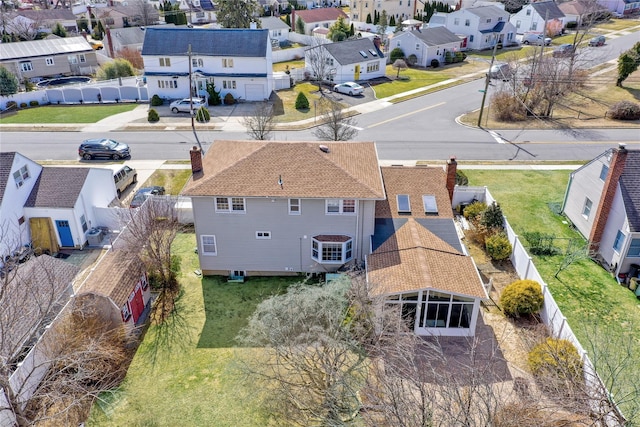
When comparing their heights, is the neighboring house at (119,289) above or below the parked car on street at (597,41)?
below

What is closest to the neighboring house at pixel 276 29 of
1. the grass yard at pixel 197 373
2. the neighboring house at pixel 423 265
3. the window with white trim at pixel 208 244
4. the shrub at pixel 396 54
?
the shrub at pixel 396 54

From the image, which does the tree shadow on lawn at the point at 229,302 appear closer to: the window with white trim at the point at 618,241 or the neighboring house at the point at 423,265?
the neighboring house at the point at 423,265

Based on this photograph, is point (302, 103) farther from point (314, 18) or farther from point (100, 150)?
point (314, 18)

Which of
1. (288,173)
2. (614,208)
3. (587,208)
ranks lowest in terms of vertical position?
(587,208)

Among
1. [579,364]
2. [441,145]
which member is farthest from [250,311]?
[441,145]

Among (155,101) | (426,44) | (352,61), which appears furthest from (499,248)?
(426,44)

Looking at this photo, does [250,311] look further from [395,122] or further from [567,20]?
[567,20]
